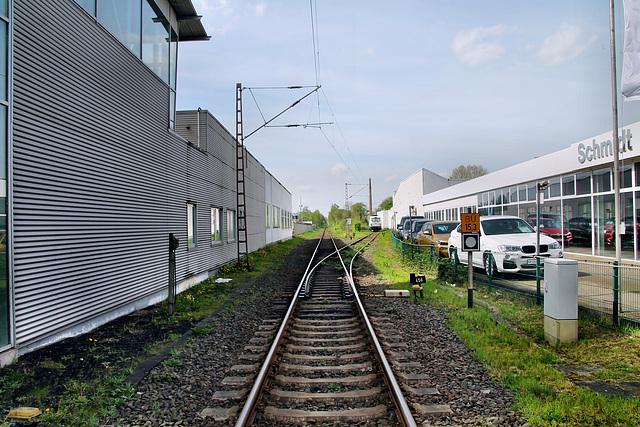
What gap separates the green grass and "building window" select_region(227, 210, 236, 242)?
35.9ft

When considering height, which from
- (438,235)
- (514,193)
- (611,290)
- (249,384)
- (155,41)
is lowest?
(249,384)

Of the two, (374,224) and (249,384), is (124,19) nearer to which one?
(249,384)

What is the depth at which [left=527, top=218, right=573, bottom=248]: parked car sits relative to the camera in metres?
17.4

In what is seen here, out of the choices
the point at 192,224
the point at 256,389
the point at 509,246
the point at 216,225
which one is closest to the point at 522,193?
the point at 509,246

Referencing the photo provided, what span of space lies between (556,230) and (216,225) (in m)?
14.2

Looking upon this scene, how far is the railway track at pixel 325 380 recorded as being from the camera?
12.9ft

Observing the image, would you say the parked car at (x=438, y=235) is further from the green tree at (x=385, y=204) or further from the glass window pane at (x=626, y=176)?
the green tree at (x=385, y=204)

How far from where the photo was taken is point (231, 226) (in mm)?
18906

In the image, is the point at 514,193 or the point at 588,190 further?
the point at 514,193

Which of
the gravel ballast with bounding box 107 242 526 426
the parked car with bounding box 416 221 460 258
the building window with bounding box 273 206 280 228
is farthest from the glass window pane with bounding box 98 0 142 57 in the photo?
the building window with bounding box 273 206 280 228

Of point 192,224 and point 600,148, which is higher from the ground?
point 600,148

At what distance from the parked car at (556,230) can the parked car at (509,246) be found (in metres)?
5.60

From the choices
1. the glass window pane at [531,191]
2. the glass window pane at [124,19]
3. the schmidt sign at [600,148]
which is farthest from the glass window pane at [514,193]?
the glass window pane at [124,19]

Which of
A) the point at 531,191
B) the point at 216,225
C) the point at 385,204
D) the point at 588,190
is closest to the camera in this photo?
the point at 588,190
